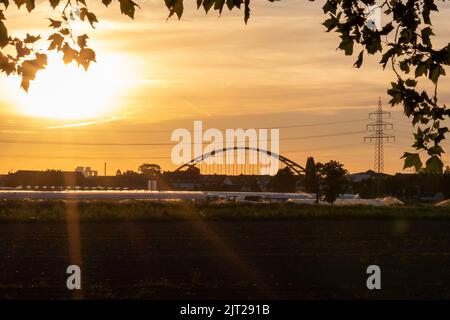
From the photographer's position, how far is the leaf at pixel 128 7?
7.79 metres

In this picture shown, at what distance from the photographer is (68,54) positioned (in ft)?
28.6

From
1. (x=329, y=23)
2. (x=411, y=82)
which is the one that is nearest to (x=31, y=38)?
(x=329, y=23)

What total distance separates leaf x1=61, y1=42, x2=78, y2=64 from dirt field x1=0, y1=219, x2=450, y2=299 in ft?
36.5

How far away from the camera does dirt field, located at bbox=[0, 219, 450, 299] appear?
67.3 ft

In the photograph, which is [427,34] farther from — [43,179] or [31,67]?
[43,179]

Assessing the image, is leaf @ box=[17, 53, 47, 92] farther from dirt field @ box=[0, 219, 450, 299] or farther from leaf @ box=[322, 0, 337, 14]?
dirt field @ box=[0, 219, 450, 299]

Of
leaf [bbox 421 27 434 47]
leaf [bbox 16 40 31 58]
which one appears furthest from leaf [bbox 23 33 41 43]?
leaf [bbox 421 27 434 47]

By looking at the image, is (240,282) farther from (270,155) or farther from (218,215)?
(270,155)

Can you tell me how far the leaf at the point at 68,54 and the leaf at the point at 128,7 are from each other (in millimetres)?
1156

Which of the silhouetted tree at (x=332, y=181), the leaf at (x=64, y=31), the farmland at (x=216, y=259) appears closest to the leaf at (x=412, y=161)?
the leaf at (x=64, y=31)

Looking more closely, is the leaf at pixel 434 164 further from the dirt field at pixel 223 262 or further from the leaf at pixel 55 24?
the dirt field at pixel 223 262
